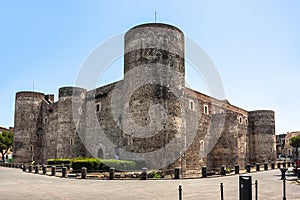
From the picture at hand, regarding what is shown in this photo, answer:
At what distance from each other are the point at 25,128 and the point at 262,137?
3279 centimetres

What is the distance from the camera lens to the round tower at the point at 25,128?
138 ft

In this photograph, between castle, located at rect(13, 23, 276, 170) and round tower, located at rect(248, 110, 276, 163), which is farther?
round tower, located at rect(248, 110, 276, 163)

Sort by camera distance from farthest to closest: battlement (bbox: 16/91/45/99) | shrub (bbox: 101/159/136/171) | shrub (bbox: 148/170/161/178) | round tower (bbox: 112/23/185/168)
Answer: battlement (bbox: 16/91/45/99) < round tower (bbox: 112/23/185/168) < shrub (bbox: 101/159/136/171) < shrub (bbox: 148/170/161/178)

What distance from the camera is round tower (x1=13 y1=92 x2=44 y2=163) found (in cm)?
4206

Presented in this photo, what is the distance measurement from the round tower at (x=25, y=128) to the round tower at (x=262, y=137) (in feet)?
99.6

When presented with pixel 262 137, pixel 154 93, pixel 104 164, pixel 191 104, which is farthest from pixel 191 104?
pixel 262 137

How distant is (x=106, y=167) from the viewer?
23.3m

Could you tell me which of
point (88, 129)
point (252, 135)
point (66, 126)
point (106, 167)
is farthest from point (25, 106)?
point (252, 135)

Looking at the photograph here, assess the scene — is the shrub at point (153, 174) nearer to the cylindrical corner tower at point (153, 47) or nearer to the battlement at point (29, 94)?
the cylindrical corner tower at point (153, 47)

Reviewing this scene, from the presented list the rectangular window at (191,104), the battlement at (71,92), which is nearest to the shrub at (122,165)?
the rectangular window at (191,104)

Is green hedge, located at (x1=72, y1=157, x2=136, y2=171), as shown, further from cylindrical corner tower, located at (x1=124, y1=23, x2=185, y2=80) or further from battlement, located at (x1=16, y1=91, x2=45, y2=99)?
battlement, located at (x1=16, y1=91, x2=45, y2=99)

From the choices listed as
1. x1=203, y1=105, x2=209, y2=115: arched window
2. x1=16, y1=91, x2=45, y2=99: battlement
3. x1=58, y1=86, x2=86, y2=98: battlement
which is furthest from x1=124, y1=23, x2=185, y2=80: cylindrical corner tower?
x1=16, y1=91, x2=45, y2=99: battlement

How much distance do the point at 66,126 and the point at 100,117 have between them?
5135 millimetres

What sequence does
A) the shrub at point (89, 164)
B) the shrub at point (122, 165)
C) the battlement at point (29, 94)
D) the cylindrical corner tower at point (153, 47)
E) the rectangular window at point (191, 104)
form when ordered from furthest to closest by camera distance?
the battlement at point (29, 94)
the rectangular window at point (191, 104)
the cylindrical corner tower at point (153, 47)
the shrub at point (89, 164)
the shrub at point (122, 165)
